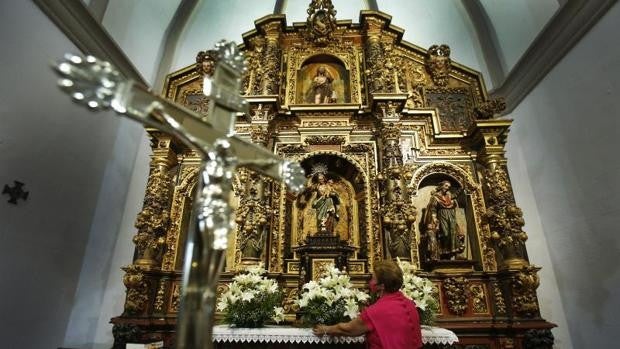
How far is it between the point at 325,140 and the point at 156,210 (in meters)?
3.15

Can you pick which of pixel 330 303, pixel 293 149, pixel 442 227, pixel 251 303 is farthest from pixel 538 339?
pixel 293 149

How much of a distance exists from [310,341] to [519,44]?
7.13m

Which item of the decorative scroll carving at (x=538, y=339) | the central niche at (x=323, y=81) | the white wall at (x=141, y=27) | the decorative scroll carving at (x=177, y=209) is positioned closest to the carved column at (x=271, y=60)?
the central niche at (x=323, y=81)

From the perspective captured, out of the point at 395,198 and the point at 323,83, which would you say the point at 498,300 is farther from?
the point at 323,83

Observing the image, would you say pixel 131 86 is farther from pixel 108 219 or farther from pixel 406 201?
pixel 108 219

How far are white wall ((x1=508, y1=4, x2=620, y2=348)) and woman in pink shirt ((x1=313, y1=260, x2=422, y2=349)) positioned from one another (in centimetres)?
357

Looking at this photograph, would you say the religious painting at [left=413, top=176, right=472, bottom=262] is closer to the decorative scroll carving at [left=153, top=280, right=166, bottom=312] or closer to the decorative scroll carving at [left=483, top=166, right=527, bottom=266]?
the decorative scroll carving at [left=483, top=166, right=527, bottom=266]

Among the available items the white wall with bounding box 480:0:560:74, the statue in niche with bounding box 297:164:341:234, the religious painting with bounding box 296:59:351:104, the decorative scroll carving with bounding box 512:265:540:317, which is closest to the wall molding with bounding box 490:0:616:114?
the white wall with bounding box 480:0:560:74

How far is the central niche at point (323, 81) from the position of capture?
6902mm

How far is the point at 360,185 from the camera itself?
241 inches

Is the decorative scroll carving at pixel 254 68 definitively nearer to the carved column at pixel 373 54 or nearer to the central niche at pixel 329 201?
the central niche at pixel 329 201

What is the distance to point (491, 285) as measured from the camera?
5.20 meters

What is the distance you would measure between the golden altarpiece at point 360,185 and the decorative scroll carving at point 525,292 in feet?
0.06

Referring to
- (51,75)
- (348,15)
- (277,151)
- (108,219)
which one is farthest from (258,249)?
(348,15)
